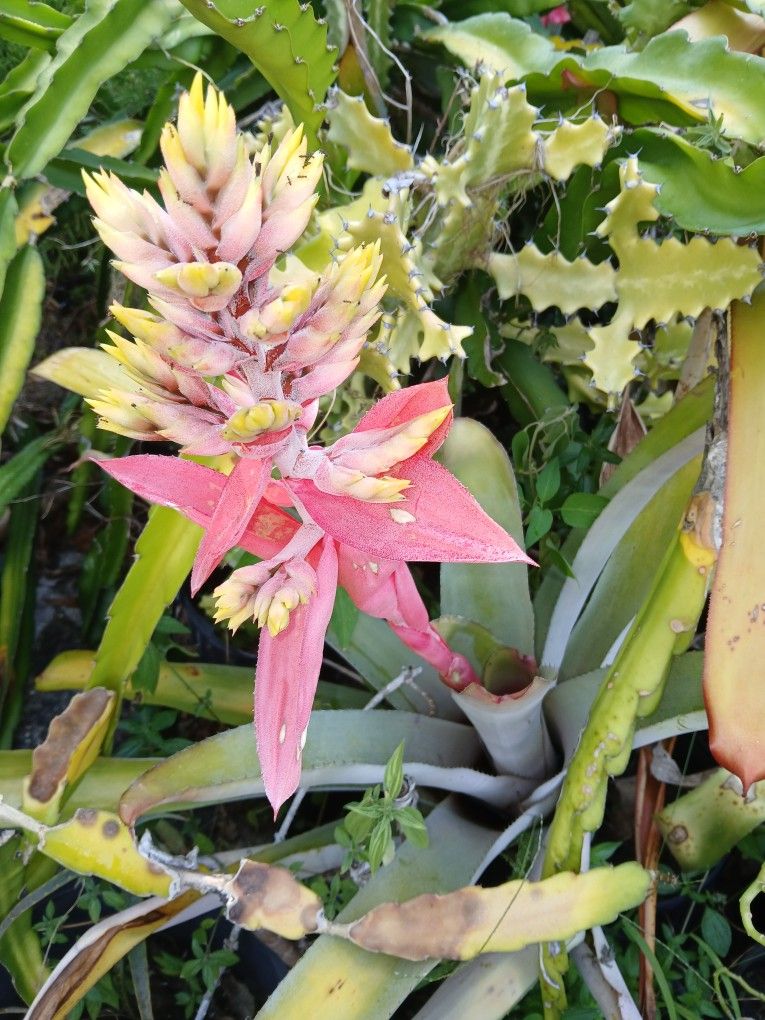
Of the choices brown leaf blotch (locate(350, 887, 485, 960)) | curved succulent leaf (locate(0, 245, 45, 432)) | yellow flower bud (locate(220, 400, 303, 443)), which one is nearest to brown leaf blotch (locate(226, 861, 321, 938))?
brown leaf blotch (locate(350, 887, 485, 960))

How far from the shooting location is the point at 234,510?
17.5 inches

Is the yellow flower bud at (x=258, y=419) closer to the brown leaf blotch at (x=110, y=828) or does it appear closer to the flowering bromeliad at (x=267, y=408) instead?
the flowering bromeliad at (x=267, y=408)

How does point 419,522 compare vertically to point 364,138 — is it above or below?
below

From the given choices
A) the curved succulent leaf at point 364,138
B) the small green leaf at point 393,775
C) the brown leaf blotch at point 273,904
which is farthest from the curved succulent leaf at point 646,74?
the brown leaf blotch at point 273,904

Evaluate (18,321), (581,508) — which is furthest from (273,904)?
(18,321)

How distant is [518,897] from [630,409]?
0.52 metres

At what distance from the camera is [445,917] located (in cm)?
62

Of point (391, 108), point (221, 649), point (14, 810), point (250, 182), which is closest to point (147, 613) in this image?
point (14, 810)

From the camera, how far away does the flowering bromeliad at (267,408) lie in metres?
0.37

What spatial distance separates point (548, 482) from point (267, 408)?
496mm

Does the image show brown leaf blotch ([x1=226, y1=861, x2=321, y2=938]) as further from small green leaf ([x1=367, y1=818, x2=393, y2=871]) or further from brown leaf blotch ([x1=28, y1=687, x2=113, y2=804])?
brown leaf blotch ([x1=28, y1=687, x2=113, y2=804])

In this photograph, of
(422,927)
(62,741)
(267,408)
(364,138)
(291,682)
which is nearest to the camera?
(267,408)

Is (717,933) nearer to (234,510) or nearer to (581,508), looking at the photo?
(581,508)

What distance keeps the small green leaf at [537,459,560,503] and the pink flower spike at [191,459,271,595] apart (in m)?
0.43
